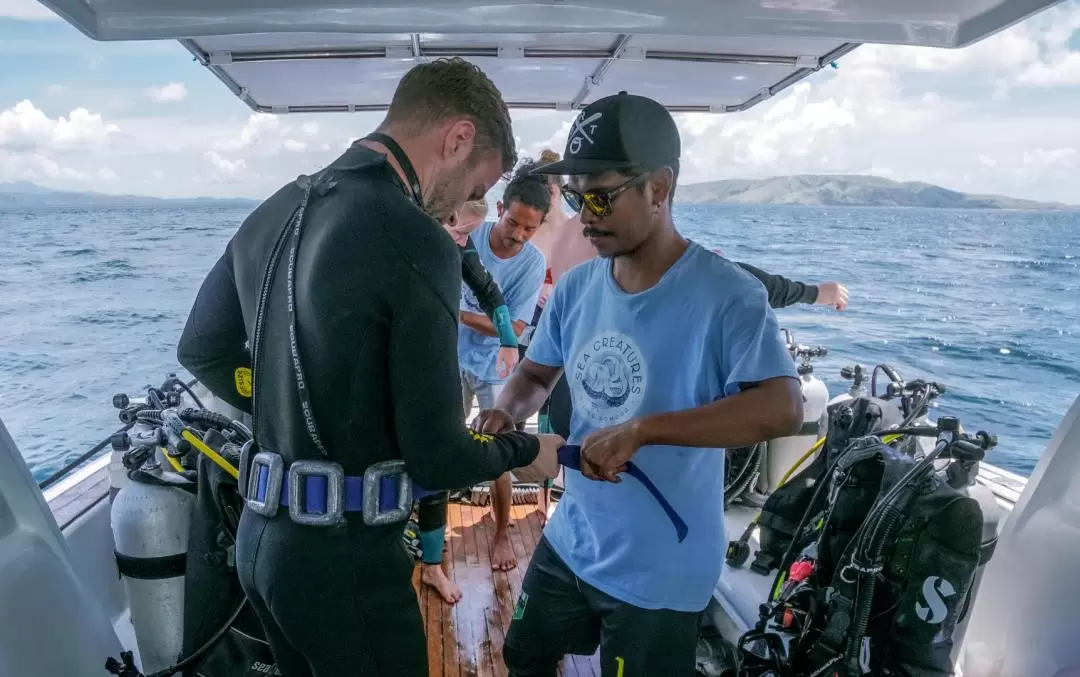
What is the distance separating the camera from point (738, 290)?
1.52m

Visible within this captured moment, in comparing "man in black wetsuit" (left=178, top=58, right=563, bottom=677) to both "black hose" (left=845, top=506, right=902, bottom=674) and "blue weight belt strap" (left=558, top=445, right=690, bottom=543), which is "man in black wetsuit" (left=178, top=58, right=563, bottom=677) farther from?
"black hose" (left=845, top=506, right=902, bottom=674)

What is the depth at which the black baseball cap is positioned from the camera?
1.54m

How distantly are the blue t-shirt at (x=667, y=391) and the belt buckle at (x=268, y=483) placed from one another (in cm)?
70

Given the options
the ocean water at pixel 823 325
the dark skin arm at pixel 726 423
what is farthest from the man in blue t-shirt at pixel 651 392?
the ocean water at pixel 823 325

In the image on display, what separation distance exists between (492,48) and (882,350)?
13.0m

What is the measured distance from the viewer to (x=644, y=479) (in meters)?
1.59

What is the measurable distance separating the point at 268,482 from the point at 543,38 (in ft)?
7.02

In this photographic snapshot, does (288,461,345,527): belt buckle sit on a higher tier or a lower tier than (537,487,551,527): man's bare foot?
higher

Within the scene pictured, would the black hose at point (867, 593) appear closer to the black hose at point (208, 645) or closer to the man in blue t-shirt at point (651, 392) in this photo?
the man in blue t-shirt at point (651, 392)

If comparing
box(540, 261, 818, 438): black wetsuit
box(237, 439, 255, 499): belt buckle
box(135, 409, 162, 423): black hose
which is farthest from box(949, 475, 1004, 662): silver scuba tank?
box(135, 409, 162, 423): black hose

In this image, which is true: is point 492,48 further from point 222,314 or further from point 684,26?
point 222,314

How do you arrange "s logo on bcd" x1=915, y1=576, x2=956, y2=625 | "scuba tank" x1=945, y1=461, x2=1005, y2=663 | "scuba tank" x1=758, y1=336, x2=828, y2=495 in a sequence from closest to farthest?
"s logo on bcd" x1=915, y1=576, x2=956, y2=625 → "scuba tank" x1=945, y1=461, x2=1005, y2=663 → "scuba tank" x1=758, y1=336, x2=828, y2=495

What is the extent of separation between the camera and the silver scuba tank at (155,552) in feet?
7.12

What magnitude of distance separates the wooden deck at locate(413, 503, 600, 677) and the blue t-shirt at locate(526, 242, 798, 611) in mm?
1346
